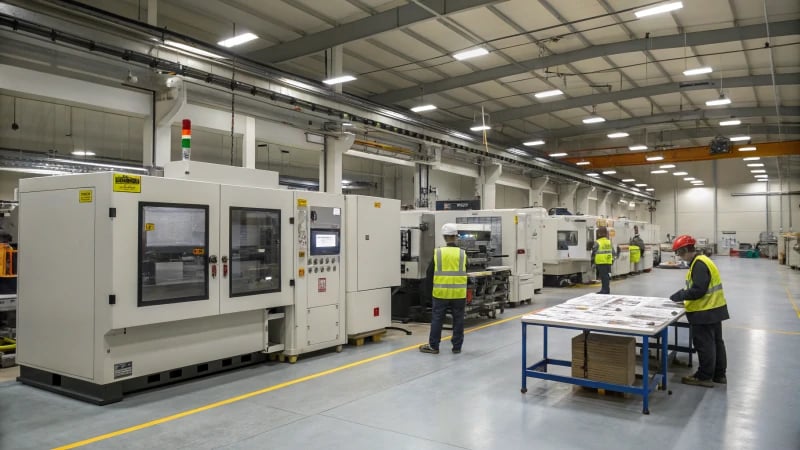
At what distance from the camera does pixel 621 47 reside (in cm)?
1133

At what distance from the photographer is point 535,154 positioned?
1889 cm

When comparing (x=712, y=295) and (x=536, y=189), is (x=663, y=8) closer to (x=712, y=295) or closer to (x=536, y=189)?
(x=712, y=295)

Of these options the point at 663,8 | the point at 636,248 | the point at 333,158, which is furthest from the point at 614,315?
the point at 636,248

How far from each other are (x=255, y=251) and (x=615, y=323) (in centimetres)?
390

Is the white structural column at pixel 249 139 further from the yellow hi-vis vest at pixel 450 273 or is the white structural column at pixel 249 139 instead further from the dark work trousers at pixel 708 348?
the dark work trousers at pixel 708 348

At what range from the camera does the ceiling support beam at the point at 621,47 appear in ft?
33.2

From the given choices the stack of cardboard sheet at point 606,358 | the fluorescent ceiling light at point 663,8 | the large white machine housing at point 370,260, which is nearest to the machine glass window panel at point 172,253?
the large white machine housing at point 370,260

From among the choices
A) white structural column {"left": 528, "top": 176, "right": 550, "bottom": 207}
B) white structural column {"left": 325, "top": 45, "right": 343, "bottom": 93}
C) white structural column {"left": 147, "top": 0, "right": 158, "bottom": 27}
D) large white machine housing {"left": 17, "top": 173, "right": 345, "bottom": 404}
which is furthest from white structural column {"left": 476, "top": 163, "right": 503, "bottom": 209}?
large white machine housing {"left": 17, "top": 173, "right": 345, "bottom": 404}

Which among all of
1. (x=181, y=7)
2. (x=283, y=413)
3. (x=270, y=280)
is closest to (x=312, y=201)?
(x=270, y=280)

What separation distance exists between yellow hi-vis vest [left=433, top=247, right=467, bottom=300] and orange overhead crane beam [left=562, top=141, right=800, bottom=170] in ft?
53.9

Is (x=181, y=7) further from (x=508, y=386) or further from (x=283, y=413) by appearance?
(x=508, y=386)

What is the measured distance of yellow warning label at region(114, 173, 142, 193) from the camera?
15.5 ft

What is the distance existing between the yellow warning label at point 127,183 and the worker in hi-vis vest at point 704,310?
5.35 m

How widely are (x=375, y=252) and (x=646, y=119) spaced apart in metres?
13.9
